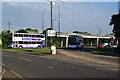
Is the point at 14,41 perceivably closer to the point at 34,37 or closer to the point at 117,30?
the point at 34,37

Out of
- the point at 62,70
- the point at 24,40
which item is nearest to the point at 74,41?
the point at 24,40

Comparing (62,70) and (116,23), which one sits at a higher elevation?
(116,23)

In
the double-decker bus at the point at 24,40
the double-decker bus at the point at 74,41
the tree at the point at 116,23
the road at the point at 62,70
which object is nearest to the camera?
the road at the point at 62,70

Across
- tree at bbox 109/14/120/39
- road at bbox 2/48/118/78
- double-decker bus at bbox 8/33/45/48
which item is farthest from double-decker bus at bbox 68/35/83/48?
road at bbox 2/48/118/78

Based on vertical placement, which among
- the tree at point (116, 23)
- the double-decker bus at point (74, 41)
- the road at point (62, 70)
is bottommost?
the road at point (62, 70)

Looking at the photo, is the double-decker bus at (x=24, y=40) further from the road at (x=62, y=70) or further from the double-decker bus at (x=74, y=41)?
the road at (x=62, y=70)

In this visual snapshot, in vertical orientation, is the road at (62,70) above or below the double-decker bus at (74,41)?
below

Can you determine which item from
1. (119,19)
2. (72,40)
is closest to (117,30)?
(119,19)

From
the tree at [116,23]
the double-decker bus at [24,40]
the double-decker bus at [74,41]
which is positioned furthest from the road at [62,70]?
the double-decker bus at [24,40]

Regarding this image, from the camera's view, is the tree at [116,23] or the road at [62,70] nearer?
the road at [62,70]

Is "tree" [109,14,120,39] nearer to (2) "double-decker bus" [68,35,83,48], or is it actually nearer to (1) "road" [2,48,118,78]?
(2) "double-decker bus" [68,35,83,48]

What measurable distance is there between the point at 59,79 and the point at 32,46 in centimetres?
4403

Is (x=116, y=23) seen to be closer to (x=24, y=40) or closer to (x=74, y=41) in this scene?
(x=74, y=41)

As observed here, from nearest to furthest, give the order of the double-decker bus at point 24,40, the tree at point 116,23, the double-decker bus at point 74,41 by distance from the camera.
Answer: the tree at point 116,23, the double-decker bus at point 74,41, the double-decker bus at point 24,40
